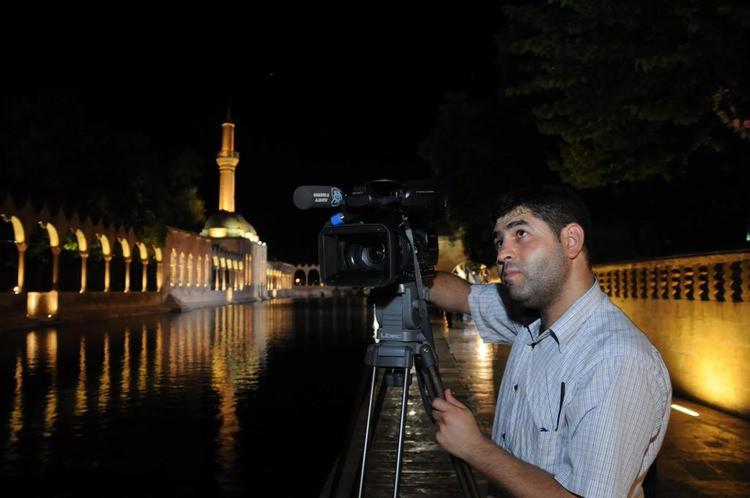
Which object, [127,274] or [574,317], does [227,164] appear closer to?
[127,274]

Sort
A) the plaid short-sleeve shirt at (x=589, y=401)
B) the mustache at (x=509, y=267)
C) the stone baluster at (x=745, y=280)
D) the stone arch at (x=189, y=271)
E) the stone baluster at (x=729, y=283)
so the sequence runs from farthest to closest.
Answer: the stone arch at (x=189, y=271) < the stone baluster at (x=729, y=283) < the stone baluster at (x=745, y=280) < the mustache at (x=509, y=267) < the plaid short-sleeve shirt at (x=589, y=401)

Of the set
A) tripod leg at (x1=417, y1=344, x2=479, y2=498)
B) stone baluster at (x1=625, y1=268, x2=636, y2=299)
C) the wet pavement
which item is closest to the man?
tripod leg at (x1=417, y1=344, x2=479, y2=498)

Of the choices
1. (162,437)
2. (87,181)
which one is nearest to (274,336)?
(162,437)

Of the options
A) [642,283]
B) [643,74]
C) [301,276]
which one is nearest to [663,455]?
[643,74]

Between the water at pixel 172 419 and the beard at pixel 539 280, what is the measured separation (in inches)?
138

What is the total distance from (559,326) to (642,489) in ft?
1.62

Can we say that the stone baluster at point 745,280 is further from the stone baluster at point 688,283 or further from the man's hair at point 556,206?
the man's hair at point 556,206

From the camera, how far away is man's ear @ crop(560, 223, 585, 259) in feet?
5.74

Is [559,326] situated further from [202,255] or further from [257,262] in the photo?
[257,262]

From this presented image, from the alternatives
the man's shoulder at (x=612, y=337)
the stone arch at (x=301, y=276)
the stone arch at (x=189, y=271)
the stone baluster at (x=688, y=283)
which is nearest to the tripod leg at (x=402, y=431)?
the man's shoulder at (x=612, y=337)

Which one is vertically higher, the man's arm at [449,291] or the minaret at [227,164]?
the minaret at [227,164]

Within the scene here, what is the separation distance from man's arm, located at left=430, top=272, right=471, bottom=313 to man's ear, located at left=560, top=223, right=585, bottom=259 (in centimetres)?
76

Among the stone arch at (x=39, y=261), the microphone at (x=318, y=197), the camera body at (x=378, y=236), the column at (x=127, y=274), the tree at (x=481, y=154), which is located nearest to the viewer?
the camera body at (x=378, y=236)

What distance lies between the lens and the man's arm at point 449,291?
250 centimetres
